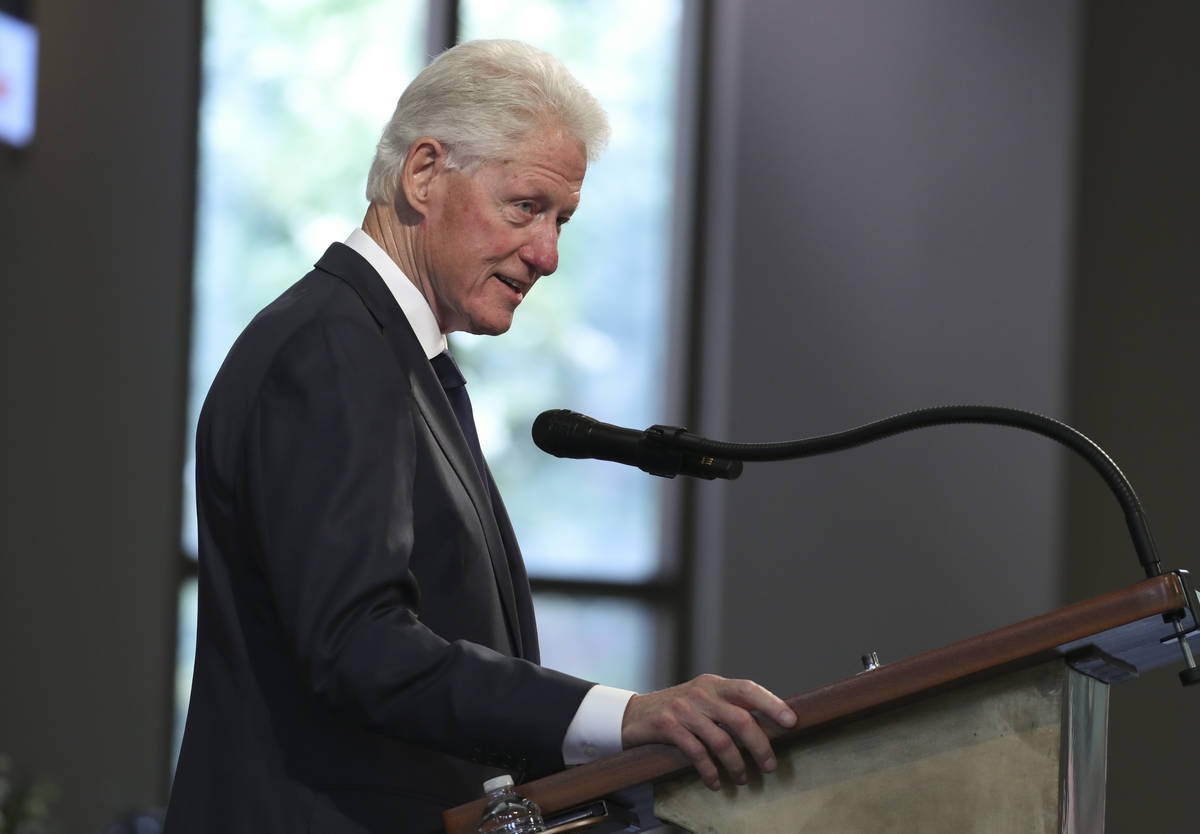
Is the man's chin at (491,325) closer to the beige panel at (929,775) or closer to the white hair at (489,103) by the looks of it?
the white hair at (489,103)

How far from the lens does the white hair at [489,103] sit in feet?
4.99

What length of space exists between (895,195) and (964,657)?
3.90 m

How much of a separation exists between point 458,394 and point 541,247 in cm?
21

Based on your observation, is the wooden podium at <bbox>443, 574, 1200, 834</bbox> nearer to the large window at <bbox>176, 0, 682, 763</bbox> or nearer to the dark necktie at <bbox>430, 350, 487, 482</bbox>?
the dark necktie at <bbox>430, 350, 487, 482</bbox>

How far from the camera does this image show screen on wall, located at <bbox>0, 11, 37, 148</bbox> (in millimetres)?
4680

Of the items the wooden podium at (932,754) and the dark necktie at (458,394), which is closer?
the wooden podium at (932,754)

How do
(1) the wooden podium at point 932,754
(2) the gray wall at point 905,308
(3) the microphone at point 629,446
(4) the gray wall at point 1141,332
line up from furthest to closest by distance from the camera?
(2) the gray wall at point 905,308
(4) the gray wall at point 1141,332
(3) the microphone at point 629,446
(1) the wooden podium at point 932,754

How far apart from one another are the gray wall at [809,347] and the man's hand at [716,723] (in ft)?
11.7

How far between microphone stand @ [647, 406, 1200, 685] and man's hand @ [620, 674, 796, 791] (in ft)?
0.79

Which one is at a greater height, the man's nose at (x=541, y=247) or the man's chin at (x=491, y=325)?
the man's nose at (x=541, y=247)

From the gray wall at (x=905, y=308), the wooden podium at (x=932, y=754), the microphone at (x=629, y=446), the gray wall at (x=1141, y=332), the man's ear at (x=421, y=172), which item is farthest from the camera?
the gray wall at (x=905, y=308)

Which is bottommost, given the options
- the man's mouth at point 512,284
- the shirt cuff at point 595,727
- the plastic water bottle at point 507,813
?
the plastic water bottle at point 507,813

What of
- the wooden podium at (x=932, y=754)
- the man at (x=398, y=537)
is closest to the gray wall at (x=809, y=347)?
the man at (x=398, y=537)

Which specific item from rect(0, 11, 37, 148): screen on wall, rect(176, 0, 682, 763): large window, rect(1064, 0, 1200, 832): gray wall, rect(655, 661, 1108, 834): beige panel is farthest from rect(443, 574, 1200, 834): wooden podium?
rect(0, 11, 37, 148): screen on wall
